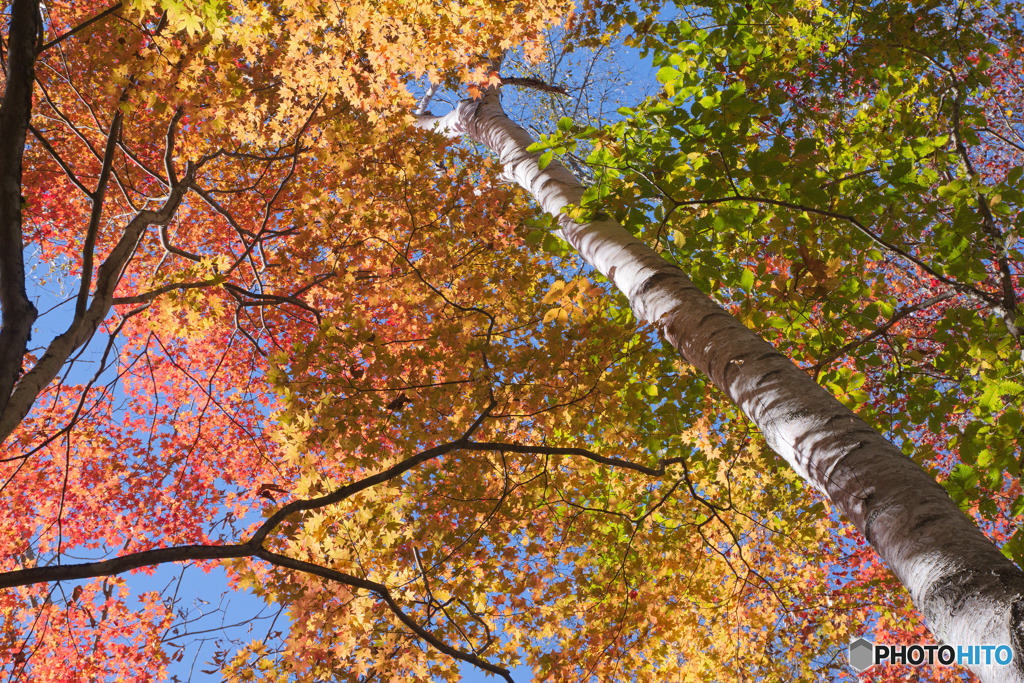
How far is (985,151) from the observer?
367 inches

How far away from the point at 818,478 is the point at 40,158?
10.1m

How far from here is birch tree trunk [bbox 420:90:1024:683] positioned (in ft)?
3.74

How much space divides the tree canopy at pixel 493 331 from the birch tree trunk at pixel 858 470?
1.20ft

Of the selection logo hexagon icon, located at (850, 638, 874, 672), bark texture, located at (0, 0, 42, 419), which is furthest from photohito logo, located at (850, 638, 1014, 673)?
bark texture, located at (0, 0, 42, 419)

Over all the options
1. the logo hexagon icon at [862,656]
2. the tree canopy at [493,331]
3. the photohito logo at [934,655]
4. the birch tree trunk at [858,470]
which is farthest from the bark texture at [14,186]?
the logo hexagon icon at [862,656]

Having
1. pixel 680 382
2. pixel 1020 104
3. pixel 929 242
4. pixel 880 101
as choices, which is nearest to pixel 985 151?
pixel 1020 104

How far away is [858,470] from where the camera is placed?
1500 millimetres

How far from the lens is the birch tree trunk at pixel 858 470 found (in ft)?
3.74

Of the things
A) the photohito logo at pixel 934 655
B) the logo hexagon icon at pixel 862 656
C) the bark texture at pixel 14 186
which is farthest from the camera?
the logo hexagon icon at pixel 862 656

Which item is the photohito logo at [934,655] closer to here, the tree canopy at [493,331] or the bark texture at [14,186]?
the tree canopy at [493,331]

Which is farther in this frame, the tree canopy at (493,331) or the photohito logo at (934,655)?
the tree canopy at (493,331)

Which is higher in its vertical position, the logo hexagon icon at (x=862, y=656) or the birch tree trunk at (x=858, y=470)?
the birch tree trunk at (x=858, y=470)

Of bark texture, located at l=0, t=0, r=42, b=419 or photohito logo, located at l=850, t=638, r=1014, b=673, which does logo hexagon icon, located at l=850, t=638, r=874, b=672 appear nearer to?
photohito logo, located at l=850, t=638, r=1014, b=673

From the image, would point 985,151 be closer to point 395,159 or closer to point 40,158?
point 395,159
